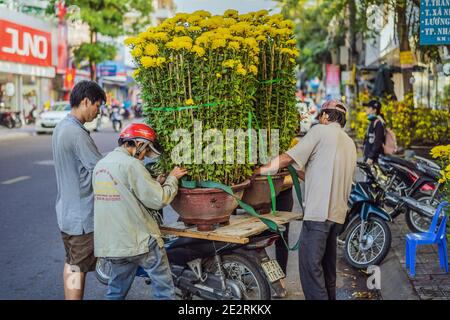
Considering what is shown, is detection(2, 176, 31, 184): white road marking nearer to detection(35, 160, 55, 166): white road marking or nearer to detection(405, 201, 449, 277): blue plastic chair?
detection(35, 160, 55, 166): white road marking

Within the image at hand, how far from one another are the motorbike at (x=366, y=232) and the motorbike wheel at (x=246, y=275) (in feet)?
6.81

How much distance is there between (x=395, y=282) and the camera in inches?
222

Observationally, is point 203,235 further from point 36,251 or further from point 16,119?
point 16,119

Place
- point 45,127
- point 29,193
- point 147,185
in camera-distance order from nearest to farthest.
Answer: point 147,185 < point 29,193 < point 45,127

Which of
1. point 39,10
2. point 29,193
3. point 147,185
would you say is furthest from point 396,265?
point 39,10

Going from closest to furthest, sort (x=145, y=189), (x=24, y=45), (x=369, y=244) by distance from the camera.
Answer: (x=145, y=189), (x=369, y=244), (x=24, y=45)

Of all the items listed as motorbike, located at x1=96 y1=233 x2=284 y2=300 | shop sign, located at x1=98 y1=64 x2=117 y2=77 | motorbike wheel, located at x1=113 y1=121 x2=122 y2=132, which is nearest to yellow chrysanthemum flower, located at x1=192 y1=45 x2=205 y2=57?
motorbike, located at x1=96 y1=233 x2=284 y2=300

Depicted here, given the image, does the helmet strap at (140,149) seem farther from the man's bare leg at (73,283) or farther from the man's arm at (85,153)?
the man's bare leg at (73,283)

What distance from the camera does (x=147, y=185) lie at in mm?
3881

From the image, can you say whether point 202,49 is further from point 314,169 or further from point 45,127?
point 45,127

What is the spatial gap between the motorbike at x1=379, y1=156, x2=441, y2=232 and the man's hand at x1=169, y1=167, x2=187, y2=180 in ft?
11.9

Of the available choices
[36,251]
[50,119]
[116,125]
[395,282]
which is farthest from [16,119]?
[395,282]

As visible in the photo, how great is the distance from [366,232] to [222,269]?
231 cm
